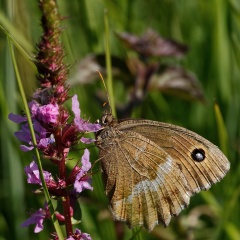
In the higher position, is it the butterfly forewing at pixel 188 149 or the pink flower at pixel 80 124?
the pink flower at pixel 80 124

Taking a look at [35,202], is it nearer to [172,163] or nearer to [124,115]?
[124,115]

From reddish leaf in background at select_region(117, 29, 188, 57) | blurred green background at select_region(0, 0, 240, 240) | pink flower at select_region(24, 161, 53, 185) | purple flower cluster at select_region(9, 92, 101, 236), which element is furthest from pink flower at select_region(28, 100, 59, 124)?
reddish leaf in background at select_region(117, 29, 188, 57)

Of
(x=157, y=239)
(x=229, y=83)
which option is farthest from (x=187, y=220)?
(x=229, y=83)

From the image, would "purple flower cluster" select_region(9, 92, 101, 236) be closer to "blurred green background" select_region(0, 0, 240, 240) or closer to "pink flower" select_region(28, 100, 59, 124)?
"pink flower" select_region(28, 100, 59, 124)

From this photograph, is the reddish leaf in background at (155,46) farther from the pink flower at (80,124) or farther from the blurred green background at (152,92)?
the pink flower at (80,124)

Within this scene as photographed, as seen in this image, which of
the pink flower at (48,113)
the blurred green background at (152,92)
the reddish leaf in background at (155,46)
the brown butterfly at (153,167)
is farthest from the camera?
the reddish leaf in background at (155,46)

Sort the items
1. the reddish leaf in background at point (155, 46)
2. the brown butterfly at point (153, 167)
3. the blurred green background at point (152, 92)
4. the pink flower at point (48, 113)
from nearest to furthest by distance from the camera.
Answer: the pink flower at point (48, 113), the brown butterfly at point (153, 167), the blurred green background at point (152, 92), the reddish leaf in background at point (155, 46)

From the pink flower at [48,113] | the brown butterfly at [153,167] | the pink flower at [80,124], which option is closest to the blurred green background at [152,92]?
the brown butterfly at [153,167]

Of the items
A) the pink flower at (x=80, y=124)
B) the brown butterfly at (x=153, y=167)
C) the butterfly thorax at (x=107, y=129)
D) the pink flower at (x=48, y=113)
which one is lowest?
the brown butterfly at (x=153, y=167)
